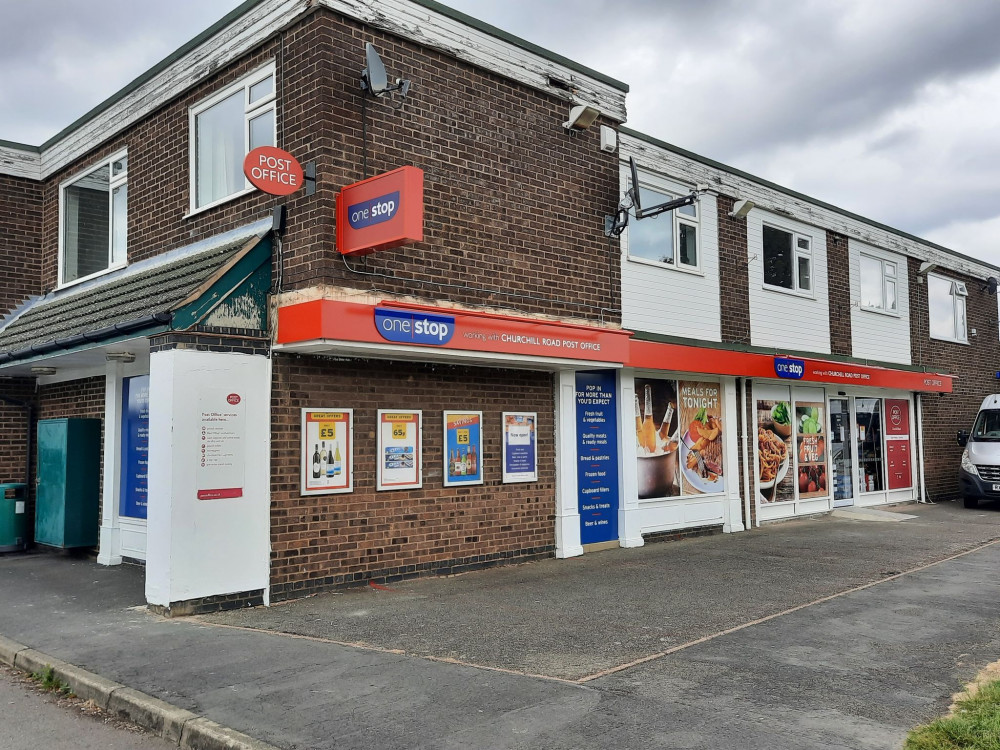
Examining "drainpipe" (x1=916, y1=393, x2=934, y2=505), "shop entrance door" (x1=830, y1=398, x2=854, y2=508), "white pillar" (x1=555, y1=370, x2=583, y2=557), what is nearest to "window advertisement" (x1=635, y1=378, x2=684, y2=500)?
"white pillar" (x1=555, y1=370, x2=583, y2=557)

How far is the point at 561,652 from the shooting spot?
6.25 m

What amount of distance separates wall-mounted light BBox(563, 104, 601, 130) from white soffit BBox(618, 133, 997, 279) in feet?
4.15

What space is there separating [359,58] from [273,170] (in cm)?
168

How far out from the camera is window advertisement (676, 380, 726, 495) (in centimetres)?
1321

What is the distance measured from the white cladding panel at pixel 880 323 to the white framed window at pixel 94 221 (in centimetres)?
1346

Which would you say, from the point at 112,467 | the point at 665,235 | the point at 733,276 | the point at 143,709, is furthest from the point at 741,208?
the point at 143,709

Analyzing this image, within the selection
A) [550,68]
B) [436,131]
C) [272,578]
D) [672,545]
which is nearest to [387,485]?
[272,578]

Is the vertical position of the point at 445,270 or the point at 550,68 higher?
the point at 550,68

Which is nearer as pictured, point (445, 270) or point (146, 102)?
point (445, 270)

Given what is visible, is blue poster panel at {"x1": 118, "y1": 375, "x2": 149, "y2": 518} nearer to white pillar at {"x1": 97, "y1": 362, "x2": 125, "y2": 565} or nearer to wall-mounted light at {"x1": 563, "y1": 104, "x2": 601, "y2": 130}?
white pillar at {"x1": 97, "y1": 362, "x2": 125, "y2": 565}

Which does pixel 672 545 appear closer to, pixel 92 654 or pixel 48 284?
pixel 92 654

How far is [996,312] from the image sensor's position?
22406mm

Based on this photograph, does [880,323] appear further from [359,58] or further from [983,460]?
[359,58]

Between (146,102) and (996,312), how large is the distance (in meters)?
21.1
